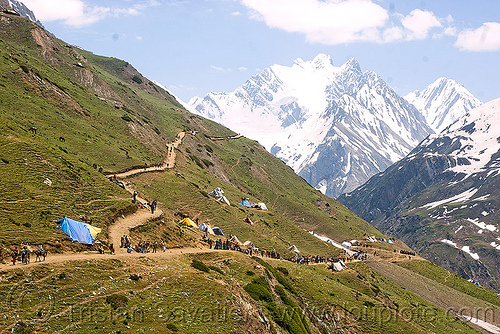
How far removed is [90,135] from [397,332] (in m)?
78.8

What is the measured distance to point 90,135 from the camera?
333ft

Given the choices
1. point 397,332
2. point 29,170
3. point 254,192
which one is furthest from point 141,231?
point 254,192

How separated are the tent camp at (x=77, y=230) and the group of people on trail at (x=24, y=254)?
217 inches

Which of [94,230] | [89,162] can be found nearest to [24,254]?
[94,230]

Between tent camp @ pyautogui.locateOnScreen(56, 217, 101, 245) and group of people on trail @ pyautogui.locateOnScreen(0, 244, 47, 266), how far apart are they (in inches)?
217

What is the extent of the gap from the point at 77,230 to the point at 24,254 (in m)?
9.37

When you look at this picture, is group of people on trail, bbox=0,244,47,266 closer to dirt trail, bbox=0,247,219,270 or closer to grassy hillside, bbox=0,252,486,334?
dirt trail, bbox=0,247,219,270

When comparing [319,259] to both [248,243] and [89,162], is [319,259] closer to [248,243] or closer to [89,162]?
A: [248,243]

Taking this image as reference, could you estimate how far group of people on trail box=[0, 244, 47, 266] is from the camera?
Answer: 38.1 meters

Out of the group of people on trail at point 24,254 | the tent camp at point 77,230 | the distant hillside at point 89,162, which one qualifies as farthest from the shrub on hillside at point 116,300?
the tent camp at point 77,230

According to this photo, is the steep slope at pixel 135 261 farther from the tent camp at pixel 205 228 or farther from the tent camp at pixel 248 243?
the tent camp at pixel 205 228

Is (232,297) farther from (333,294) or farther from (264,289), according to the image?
(333,294)

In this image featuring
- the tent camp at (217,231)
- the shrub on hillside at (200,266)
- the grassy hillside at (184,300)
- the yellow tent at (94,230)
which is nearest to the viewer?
the grassy hillside at (184,300)

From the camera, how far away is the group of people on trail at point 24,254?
3809 centimetres
